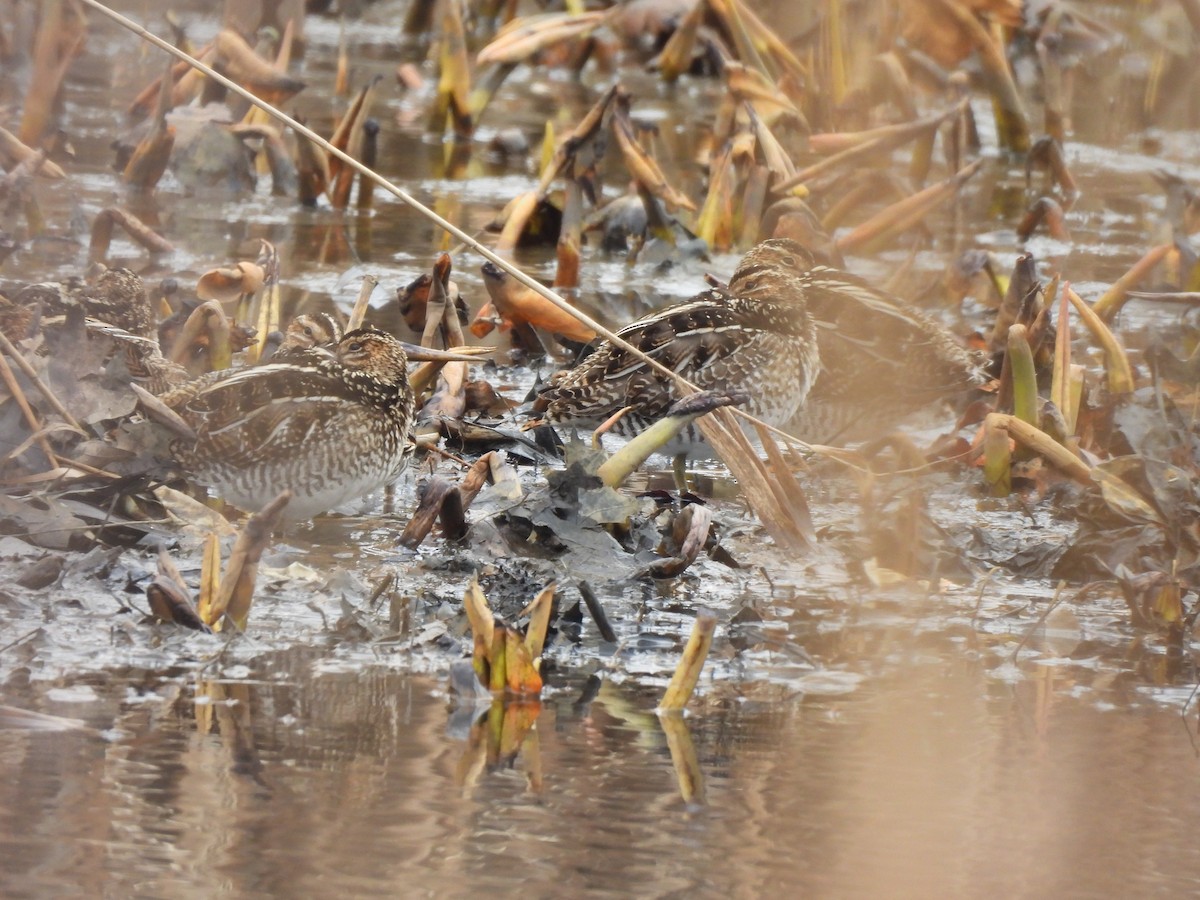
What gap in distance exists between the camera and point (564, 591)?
14.2 ft

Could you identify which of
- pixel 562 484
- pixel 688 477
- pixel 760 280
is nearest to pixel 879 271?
pixel 760 280

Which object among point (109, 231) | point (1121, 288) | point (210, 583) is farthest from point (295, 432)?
point (1121, 288)

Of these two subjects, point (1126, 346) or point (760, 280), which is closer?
point (760, 280)

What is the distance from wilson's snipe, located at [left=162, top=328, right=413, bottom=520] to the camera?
4.68 metres

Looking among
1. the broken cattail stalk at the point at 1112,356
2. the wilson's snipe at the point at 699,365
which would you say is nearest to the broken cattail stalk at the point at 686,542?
the wilson's snipe at the point at 699,365

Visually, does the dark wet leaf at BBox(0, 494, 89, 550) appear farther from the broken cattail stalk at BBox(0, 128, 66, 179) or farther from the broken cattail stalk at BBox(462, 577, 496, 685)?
the broken cattail stalk at BBox(0, 128, 66, 179)

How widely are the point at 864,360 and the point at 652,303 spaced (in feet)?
4.64

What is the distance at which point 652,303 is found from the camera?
A: 7473 mm

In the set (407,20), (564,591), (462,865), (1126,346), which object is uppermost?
(407,20)

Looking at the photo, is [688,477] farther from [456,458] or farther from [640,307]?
[640,307]

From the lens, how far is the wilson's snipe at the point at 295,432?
4.68m

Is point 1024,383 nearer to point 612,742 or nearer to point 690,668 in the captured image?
point 690,668

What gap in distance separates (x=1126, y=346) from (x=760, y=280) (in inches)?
70.6

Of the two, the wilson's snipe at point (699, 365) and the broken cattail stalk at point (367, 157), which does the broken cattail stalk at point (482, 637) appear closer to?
the wilson's snipe at point (699, 365)
